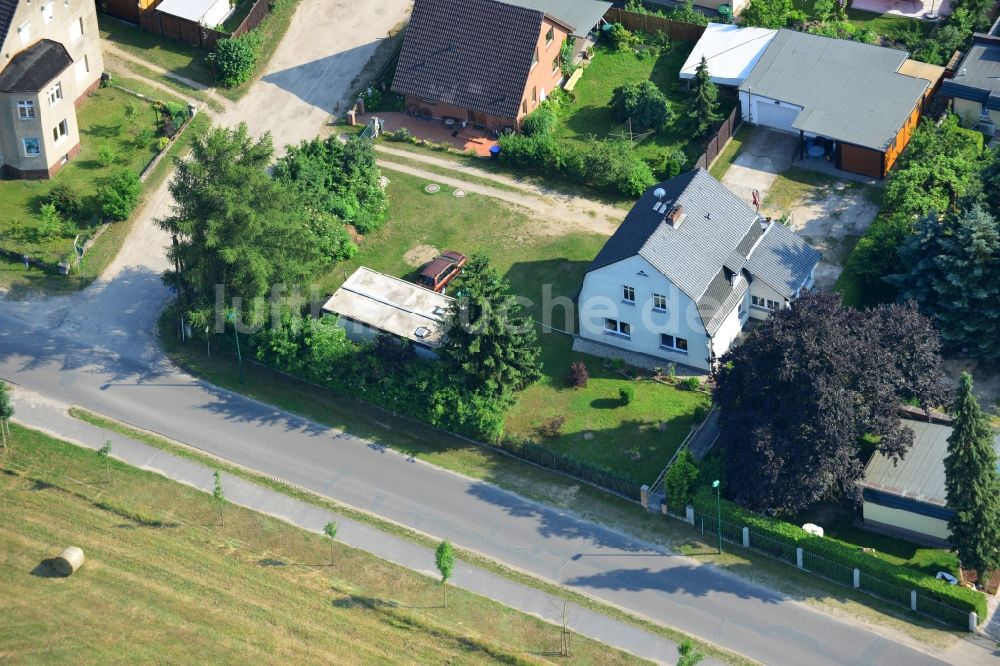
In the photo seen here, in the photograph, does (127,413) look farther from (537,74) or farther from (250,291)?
(537,74)

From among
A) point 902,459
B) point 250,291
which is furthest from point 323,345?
point 902,459

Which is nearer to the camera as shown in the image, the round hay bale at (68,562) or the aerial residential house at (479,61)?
the round hay bale at (68,562)

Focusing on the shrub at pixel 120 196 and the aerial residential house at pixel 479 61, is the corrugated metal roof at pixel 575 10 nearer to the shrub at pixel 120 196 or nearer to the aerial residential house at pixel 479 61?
the aerial residential house at pixel 479 61

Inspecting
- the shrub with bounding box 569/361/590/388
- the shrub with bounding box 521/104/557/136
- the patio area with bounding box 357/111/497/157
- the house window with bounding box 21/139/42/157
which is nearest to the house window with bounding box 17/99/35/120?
the house window with bounding box 21/139/42/157

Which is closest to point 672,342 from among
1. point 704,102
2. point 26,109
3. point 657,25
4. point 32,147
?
point 704,102

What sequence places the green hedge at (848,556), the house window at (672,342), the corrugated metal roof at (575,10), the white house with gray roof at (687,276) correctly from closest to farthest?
the green hedge at (848,556)
the white house with gray roof at (687,276)
the house window at (672,342)
the corrugated metal roof at (575,10)

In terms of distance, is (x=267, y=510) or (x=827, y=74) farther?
(x=827, y=74)

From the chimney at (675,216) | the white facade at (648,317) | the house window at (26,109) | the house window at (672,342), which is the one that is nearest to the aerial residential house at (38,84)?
the house window at (26,109)
